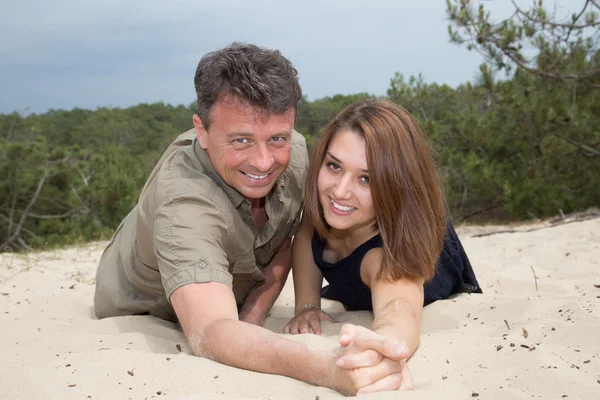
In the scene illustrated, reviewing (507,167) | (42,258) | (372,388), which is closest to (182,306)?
(372,388)

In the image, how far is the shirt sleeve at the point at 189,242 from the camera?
2.29 m

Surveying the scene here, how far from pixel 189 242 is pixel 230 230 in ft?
0.97

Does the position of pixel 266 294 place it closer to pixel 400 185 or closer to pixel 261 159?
pixel 261 159

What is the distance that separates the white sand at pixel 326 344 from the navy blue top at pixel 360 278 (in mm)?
108

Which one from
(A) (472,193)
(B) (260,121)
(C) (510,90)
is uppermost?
(C) (510,90)

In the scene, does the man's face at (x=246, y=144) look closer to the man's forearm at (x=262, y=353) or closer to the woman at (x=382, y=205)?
the woman at (x=382, y=205)

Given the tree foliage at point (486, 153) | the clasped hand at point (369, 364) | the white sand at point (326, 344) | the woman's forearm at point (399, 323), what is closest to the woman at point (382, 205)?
the woman's forearm at point (399, 323)

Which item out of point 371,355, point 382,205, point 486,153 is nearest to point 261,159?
point 382,205

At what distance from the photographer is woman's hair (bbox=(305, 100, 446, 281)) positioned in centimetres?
254

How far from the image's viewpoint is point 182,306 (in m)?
2.31

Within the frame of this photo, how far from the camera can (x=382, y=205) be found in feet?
8.43

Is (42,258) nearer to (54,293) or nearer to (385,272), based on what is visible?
(54,293)

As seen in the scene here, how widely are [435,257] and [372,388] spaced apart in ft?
3.22

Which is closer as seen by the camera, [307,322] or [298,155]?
[307,322]
